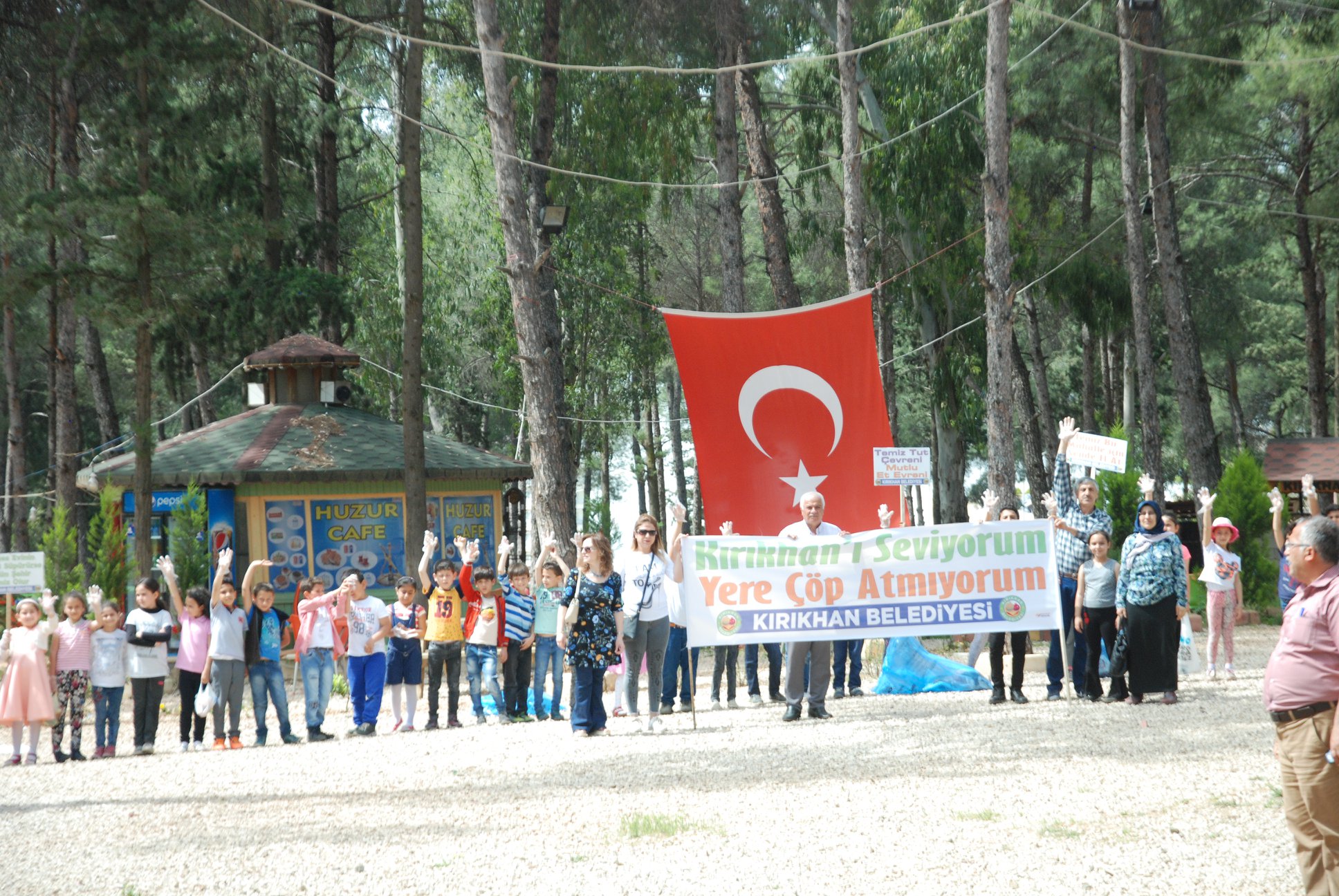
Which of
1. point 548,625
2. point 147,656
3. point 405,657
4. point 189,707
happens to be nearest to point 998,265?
point 548,625

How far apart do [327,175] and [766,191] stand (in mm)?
9407

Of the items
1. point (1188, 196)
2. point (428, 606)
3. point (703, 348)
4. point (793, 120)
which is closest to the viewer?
point (428, 606)

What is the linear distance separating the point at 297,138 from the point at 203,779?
756 inches

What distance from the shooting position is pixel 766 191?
21469 mm

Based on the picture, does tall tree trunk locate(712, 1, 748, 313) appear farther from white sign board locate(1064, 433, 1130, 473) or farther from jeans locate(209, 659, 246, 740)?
jeans locate(209, 659, 246, 740)

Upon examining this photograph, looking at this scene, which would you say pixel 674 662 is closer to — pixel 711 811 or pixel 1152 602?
pixel 1152 602

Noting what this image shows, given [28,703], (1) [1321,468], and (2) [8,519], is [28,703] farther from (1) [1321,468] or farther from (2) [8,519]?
(1) [1321,468]

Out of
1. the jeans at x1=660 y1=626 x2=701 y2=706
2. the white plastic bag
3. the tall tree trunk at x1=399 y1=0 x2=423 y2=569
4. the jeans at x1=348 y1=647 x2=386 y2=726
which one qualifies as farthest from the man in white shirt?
the tall tree trunk at x1=399 y1=0 x2=423 y2=569

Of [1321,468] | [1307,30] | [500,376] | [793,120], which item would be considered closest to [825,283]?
[793,120]

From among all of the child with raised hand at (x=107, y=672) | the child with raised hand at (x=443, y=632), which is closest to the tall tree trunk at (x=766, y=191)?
the child with raised hand at (x=443, y=632)

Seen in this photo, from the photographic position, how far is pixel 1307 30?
1998cm

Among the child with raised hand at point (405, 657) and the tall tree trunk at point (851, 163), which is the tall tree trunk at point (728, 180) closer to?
the tall tree trunk at point (851, 163)

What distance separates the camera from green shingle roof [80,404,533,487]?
19.8m

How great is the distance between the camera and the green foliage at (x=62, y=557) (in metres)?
16.8
